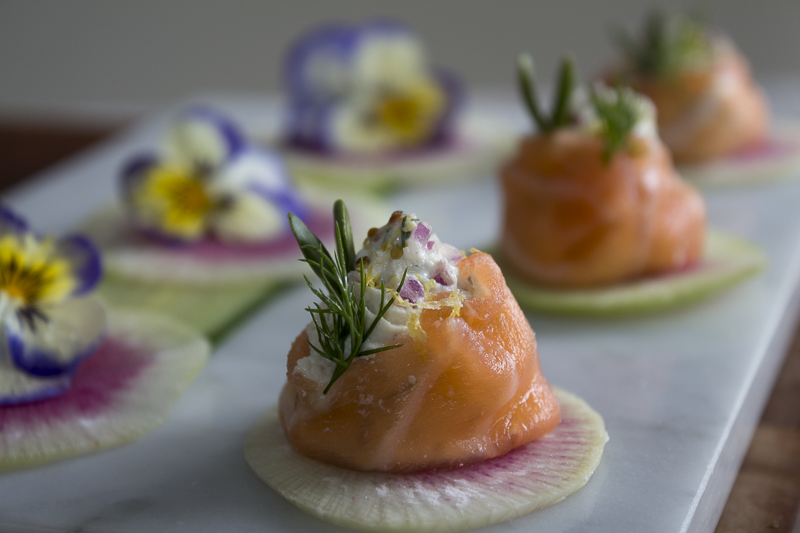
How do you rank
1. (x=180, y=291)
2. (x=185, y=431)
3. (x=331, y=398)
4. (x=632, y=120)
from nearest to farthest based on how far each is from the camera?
(x=331, y=398) < (x=185, y=431) < (x=632, y=120) < (x=180, y=291)

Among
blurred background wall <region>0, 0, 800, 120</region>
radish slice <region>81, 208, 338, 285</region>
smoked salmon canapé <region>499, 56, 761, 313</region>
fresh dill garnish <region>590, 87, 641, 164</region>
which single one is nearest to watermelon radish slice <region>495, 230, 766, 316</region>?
smoked salmon canapé <region>499, 56, 761, 313</region>

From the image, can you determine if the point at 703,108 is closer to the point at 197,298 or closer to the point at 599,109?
the point at 599,109

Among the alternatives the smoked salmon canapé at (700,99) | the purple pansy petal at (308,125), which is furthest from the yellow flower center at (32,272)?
the smoked salmon canapé at (700,99)

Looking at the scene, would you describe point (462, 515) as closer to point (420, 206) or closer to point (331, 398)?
point (331, 398)

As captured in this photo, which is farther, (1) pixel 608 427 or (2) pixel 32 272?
(2) pixel 32 272

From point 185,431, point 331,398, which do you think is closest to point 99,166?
point 185,431

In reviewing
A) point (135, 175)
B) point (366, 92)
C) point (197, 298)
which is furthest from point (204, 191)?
point (366, 92)

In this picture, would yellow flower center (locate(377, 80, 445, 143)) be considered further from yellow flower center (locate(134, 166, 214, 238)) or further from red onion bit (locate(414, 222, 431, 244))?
red onion bit (locate(414, 222, 431, 244))
